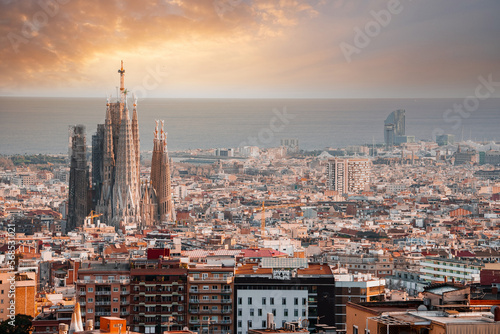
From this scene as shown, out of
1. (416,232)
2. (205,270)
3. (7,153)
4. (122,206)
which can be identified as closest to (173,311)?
(205,270)

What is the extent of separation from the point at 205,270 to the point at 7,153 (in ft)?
190

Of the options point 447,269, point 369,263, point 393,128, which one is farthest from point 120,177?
point 393,128

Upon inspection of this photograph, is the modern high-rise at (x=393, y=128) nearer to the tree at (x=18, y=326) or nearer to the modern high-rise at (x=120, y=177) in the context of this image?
the modern high-rise at (x=120, y=177)

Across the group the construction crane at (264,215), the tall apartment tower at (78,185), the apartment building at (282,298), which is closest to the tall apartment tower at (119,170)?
the tall apartment tower at (78,185)

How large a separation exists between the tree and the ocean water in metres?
44.5

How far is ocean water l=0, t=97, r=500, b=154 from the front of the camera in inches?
2846

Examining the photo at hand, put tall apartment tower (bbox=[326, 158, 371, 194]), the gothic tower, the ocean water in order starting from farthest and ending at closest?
tall apartment tower (bbox=[326, 158, 371, 194]), the ocean water, the gothic tower

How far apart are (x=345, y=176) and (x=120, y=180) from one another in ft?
121

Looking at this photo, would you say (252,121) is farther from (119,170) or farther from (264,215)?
(119,170)

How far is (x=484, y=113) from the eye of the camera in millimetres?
89062

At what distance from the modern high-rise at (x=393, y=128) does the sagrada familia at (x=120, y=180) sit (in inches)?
2094

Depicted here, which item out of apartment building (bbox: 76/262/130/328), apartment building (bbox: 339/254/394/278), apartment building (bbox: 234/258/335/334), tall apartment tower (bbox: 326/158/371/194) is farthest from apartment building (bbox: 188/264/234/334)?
tall apartment tower (bbox: 326/158/371/194)

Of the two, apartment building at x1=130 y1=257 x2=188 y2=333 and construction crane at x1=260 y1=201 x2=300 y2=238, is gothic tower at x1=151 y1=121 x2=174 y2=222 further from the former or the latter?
apartment building at x1=130 y1=257 x2=188 y2=333

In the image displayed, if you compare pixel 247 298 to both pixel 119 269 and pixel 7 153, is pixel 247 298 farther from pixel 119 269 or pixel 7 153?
pixel 7 153
